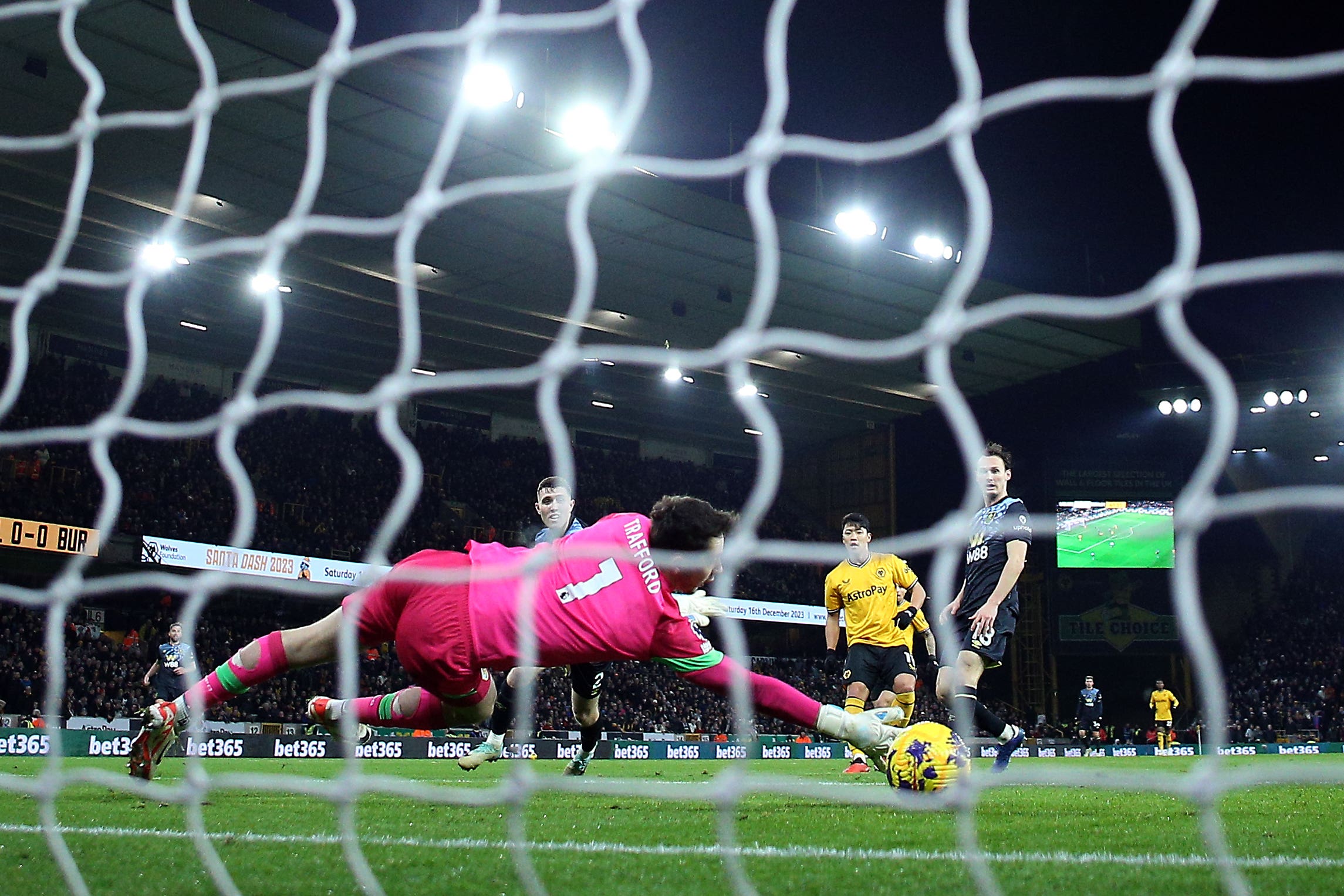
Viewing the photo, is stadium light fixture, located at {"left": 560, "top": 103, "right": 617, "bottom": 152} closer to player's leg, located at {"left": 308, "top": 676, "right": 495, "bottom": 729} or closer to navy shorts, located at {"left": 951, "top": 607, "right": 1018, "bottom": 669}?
navy shorts, located at {"left": 951, "top": 607, "right": 1018, "bottom": 669}

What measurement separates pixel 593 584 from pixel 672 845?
3.15 ft

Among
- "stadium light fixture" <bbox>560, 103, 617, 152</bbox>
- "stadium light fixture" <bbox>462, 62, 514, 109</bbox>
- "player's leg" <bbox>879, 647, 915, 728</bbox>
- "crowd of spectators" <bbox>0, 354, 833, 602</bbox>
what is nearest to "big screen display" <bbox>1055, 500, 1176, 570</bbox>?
"crowd of spectators" <bbox>0, 354, 833, 602</bbox>

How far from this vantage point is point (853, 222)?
65.8 ft

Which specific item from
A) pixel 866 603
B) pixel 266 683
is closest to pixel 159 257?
pixel 866 603

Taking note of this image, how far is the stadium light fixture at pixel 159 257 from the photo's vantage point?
3197mm

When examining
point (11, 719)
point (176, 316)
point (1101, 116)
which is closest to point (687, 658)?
point (1101, 116)

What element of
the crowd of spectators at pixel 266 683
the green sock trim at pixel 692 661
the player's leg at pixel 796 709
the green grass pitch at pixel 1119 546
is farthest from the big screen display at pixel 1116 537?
the green sock trim at pixel 692 661

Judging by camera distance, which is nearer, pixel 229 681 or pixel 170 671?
pixel 229 681

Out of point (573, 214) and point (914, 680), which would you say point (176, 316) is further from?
point (573, 214)

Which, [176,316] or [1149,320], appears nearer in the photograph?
[176,316]

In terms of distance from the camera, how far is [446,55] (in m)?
14.9

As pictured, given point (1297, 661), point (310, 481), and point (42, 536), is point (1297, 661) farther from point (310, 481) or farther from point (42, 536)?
point (42, 536)

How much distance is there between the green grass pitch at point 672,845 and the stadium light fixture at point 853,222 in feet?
47.6

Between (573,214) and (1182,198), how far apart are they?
1.35m
